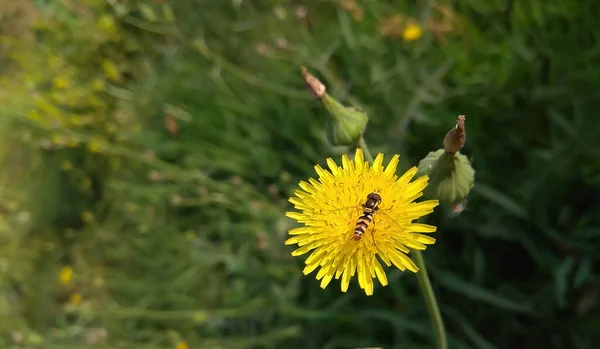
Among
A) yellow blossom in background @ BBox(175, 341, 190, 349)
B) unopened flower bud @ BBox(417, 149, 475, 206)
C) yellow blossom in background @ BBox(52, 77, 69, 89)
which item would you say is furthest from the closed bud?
yellow blossom in background @ BBox(52, 77, 69, 89)


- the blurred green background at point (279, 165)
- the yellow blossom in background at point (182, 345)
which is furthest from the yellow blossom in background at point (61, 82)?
the yellow blossom in background at point (182, 345)

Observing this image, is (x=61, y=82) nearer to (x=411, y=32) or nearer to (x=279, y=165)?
(x=279, y=165)

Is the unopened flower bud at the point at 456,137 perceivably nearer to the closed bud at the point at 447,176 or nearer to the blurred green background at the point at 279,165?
the closed bud at the point at 447,176

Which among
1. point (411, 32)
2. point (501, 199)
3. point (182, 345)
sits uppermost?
point (411, 32)

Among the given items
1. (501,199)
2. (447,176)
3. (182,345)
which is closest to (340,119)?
(447,176)

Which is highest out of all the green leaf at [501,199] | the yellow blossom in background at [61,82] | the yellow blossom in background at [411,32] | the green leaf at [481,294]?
the yellow blossom in background at [411,32]
